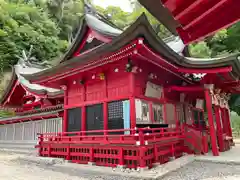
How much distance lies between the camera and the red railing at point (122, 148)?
682 cm

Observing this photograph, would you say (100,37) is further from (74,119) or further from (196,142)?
(196,142)

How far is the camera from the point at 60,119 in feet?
44.0

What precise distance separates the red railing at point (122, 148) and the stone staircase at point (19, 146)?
5.11m

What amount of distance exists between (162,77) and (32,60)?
1958 centimetres

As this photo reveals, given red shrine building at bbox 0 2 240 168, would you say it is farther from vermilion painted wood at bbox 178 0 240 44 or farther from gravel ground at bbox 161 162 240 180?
vermilion painted wood at bbox 178 0 240 44

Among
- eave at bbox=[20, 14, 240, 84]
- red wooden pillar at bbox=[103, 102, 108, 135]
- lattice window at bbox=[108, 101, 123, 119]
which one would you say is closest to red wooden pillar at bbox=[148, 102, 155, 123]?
lattice window at bbox=[108, 101, 123, 119]

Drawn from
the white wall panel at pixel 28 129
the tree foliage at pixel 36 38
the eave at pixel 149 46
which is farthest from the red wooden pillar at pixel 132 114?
the tree foliage at pixel 36 38

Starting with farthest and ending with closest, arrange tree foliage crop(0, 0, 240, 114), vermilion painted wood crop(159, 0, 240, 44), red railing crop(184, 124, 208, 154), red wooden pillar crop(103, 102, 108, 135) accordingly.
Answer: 1. tree foliage crop(0, 0, 240, 114)
2. red railing crop(184, 124, 208, 154)
3. red wooden pillar crop(103, 102, 108, 135)
4. vermilion painted wood crop(159, 0, 240, 44)

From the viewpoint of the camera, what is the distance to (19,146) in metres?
16.0

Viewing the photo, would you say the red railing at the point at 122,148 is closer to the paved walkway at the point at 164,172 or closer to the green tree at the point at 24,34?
the paved walkway at the point at 164,172

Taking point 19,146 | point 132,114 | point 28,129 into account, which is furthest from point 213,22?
point 19,146

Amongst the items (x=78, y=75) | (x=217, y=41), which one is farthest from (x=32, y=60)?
(x=217, y=41)

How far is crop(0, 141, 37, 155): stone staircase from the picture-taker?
47.4 ft

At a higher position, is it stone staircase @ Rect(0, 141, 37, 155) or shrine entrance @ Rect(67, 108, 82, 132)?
shrine entrance @ Rect(67, 108, 82, 132)
